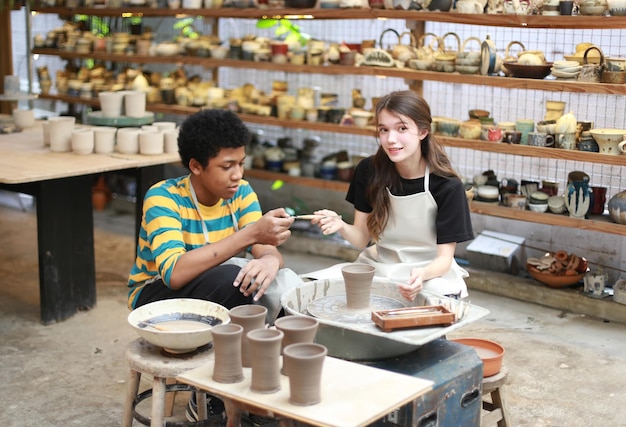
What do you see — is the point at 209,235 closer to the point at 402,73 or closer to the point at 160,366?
the point at 160,366

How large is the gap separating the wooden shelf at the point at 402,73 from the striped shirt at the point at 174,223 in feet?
7.50

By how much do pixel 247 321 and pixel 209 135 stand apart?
0.96 m

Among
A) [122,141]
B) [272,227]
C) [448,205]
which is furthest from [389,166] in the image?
[122,141]

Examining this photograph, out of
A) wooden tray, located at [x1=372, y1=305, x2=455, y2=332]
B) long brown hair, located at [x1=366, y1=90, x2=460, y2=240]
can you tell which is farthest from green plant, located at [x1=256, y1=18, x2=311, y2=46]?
wooden tray, located at [x1=372, y1=305, x2=455, y2=332]

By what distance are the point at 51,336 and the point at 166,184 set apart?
183 centimetres

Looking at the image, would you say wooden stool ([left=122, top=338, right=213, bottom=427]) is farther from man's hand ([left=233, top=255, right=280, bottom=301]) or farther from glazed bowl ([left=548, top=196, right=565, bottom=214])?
glazed bowl ([left=548, top=196, right=565, bottom=214])

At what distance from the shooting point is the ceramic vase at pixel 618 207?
5.08m

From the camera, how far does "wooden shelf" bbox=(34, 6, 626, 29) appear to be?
5.02 m

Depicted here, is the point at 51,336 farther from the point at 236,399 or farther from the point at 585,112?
the point at 585,112

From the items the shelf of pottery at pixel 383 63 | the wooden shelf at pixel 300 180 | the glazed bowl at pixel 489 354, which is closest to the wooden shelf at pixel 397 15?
the shelf of pottery at pixel 383 63

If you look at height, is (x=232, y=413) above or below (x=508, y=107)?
below

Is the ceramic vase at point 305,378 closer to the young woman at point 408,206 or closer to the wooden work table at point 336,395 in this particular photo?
the wooden work table at point 336,395

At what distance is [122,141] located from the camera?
539 cm

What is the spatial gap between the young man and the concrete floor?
868mm
